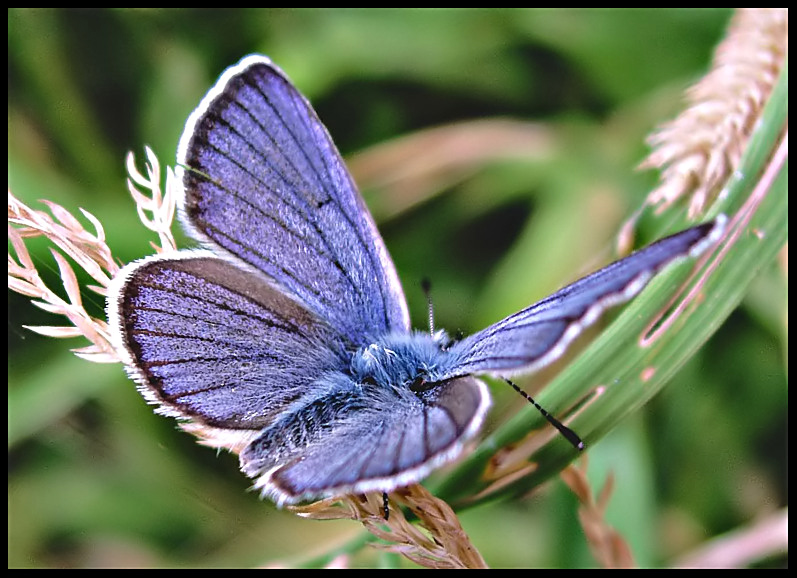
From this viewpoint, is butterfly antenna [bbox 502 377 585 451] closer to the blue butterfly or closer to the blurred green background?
the blue butterfly

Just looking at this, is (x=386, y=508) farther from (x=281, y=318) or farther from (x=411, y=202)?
(x=411, y=202)

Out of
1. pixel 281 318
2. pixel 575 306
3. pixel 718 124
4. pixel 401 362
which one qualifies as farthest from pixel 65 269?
pixel 718 124

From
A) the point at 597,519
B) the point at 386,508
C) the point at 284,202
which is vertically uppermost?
the point at 284,202

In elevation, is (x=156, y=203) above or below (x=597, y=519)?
above

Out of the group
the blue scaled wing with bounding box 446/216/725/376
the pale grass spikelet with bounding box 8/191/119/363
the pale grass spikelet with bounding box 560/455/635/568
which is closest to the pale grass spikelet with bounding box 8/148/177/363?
the pale grass spikelet with bounding box 8/191/119/363

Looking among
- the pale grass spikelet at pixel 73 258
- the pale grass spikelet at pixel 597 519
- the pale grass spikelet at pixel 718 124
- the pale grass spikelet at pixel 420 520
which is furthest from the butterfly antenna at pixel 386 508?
the pale grass spikelet at pixel 718 124

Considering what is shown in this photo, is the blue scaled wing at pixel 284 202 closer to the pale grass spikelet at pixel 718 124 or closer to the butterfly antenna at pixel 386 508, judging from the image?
the butterfly antenna at pixel 386 508
